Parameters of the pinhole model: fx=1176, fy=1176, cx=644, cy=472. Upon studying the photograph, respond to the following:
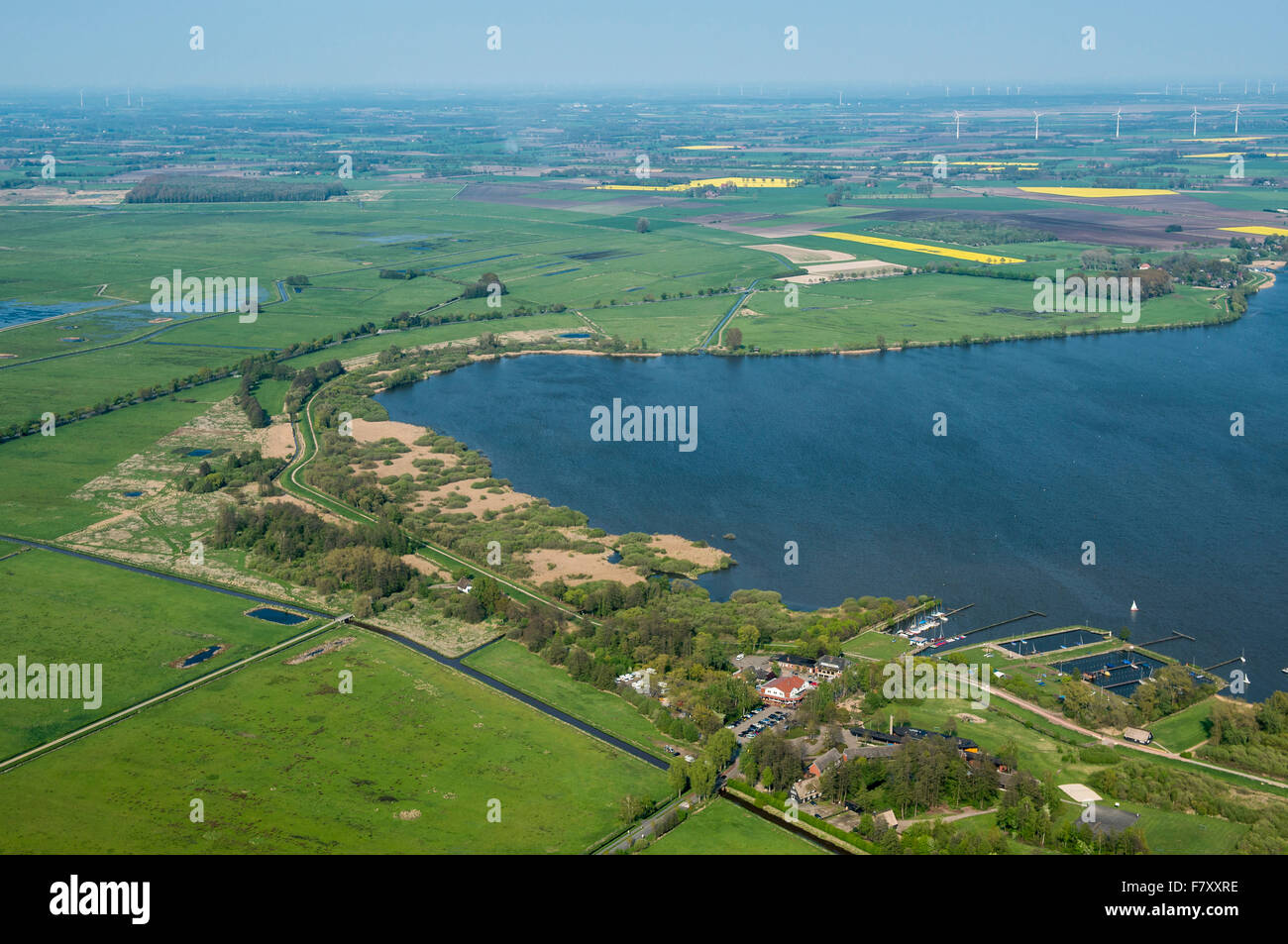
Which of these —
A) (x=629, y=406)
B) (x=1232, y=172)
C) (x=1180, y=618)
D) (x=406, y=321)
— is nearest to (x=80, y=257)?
(x=406, y=321)

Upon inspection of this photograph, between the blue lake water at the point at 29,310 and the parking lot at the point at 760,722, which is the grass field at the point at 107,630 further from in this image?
the blue lake water at the point at 29,310

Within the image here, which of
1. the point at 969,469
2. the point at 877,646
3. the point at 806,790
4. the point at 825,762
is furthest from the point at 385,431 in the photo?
the point at 806,790

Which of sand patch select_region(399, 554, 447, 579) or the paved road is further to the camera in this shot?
the paved road

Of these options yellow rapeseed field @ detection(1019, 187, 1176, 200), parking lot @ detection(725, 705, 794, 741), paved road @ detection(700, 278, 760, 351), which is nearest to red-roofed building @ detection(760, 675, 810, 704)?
parking lot @ detection(725, 705, 794, 741)

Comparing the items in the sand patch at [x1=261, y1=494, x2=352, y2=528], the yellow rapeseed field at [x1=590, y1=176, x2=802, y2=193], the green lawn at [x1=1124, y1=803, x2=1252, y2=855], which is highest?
the yellow rapeseed field at [x1=590, y1=176, x2=802, y2=193]

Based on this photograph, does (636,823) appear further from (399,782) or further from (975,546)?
(975,546)

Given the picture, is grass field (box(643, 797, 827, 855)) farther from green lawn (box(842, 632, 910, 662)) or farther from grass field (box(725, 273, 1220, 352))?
grass field (box(725, 273, 1220, 352))

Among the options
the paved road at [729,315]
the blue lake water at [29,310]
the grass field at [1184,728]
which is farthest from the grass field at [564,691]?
the blue lake water at [29,310]
